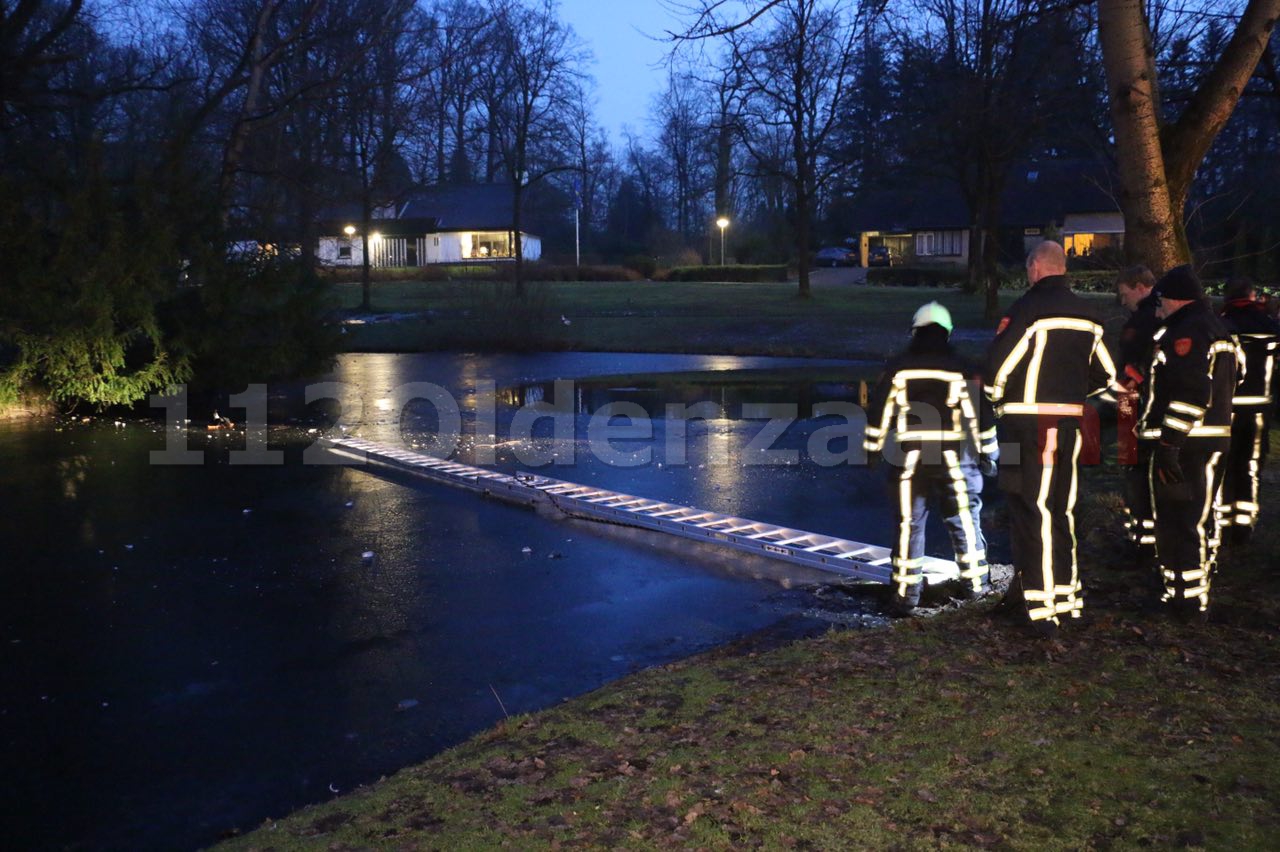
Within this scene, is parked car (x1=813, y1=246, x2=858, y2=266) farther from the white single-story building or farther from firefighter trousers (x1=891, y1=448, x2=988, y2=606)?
firefighter trousers (x1=891, y1=448, x2=988, y2=606)

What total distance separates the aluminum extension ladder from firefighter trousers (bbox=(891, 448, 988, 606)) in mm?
709

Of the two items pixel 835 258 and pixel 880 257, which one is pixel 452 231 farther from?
pixel 880 257

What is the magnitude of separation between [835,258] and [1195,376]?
64.8m

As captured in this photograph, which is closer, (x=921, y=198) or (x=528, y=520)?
(x=528, y=520)

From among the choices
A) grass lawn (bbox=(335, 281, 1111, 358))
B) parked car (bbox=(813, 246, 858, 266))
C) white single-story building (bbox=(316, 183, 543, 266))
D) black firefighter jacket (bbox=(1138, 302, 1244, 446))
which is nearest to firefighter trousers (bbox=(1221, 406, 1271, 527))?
black firefighter jacket (bbox=(1138, 302, 1244, 446))

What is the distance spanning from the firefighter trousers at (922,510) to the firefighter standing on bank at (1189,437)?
1.09m

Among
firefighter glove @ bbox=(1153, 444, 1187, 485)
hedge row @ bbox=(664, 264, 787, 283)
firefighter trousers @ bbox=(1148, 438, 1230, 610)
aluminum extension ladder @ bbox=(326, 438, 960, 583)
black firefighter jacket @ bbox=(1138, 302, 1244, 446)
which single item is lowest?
aluminum extension ladder @ bbox=(326, 438, 960, 583)

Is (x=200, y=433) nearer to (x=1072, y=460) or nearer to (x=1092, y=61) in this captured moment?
(x=1072, y=460)

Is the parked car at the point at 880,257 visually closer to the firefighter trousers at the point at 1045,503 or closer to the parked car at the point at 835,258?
the parked car at the point at 835,258

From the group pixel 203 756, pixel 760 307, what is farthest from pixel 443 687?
pixel 760 307

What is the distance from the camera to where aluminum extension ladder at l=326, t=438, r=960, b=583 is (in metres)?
8.38

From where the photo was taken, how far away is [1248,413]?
26.1ft

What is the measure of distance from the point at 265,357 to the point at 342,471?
665cm

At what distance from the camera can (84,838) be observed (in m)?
4.55
